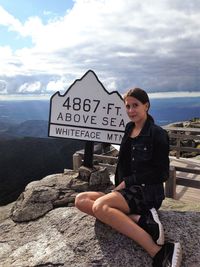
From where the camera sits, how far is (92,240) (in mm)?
4191

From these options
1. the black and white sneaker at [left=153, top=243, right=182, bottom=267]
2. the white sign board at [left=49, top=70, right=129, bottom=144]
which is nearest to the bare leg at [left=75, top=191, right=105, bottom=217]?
the black and white sneaker at [left=153, top=243, right=182, bottom=267]

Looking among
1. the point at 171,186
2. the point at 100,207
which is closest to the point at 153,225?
the point at 100,207

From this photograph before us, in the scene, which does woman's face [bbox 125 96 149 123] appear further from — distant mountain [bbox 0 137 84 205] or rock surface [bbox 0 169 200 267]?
distant mountain [bbox 0 137 84 205]

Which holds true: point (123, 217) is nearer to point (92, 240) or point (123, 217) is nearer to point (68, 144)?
point (92, 240)

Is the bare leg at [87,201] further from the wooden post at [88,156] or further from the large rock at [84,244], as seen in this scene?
the wooden post at [88,156]

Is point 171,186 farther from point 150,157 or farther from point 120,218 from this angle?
point 120,218

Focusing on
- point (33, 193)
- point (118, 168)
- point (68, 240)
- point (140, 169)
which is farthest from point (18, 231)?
point (140, 169)

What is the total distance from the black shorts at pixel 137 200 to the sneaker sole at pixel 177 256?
1.53 feet

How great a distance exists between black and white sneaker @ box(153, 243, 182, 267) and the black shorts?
431mm

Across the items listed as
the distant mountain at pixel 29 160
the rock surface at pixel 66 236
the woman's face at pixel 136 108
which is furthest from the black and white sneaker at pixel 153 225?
the distant mountain at pixel 29 160

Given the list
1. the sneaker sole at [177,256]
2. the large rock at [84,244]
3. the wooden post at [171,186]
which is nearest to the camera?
the sneaker sole at [177,256]

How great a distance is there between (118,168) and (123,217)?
677 millimetres

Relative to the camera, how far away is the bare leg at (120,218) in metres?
3.82

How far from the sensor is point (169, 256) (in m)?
3.70
